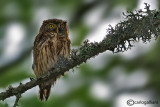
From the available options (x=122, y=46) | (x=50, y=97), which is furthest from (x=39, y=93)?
(x=122, y=46)

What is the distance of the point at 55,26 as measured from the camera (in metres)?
6.89

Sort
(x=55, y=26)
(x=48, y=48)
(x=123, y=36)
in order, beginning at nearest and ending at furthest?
(x=123, y=36), (x=48, y=48), (x=55, y=26)

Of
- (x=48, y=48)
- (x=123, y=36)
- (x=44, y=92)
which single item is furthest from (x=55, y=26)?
(x=123, y=36)

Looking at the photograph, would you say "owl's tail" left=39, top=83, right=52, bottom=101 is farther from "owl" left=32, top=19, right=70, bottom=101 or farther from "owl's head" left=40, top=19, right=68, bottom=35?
"owl's head" left=40, top=19, right=68, bottom=35

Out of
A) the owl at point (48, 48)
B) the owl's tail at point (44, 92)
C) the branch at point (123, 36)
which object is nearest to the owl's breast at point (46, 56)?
the owl at point (48, 48)

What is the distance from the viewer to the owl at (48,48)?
646cm

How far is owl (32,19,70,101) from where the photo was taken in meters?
6.46

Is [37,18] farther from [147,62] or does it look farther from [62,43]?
[147,62]

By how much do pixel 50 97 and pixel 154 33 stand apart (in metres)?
2.30

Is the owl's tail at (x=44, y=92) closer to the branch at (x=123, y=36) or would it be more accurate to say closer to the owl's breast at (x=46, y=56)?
the owl's breast at (x=46, y=56)

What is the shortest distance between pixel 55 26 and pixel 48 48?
504 millimetres

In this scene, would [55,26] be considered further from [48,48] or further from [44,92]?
[44,92]

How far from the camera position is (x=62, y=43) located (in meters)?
6.56

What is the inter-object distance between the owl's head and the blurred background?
42 centimetres
